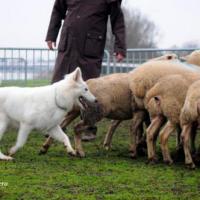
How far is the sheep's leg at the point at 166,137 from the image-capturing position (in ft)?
28.9

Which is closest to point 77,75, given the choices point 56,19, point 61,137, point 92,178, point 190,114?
point 61,137

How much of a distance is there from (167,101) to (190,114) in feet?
1.79

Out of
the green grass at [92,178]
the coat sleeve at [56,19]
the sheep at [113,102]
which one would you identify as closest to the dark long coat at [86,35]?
the coat sleeve at [56,19]

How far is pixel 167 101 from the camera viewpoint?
344 inches

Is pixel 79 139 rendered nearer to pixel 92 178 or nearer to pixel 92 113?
pixel 92 113

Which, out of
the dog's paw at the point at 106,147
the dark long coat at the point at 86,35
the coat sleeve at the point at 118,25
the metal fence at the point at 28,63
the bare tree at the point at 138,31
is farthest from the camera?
the bare tree at the point at 138,31

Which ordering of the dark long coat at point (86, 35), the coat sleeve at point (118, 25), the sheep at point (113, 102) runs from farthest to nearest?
1. the coat sleeve at point (118, 25)
2. the dark long coat at point (86, 35)
3. the sheep at point (113, 102)

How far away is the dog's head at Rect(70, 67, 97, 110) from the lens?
8.98 meters

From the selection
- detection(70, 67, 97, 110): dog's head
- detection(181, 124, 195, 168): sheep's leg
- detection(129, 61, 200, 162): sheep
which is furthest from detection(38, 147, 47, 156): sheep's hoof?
detection(181, 124, 195, 168): sheep's leg

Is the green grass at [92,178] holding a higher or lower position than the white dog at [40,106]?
lower

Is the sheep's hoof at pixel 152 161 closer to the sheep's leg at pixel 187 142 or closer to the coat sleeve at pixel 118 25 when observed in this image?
the sheep's leg at pixel 187 142

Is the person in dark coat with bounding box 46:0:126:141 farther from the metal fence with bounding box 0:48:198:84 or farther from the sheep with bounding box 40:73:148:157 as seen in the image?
the metal fence with bounding box 0:48:198:84

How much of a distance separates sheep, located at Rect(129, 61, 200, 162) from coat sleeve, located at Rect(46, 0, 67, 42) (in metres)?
1.94

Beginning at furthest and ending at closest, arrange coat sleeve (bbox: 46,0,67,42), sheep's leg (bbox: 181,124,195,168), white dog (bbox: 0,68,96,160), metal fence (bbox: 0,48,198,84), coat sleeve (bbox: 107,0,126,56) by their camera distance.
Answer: metal fence (bbox: 0,48,198,84) → coat sleeve (bbox: 46,0,67,42) → coat sleeve (bbox: 107,0,126,56) → white dog (bbox: 0,68,96,160) → sheep's leg (bbox: 181,124,195,168)
